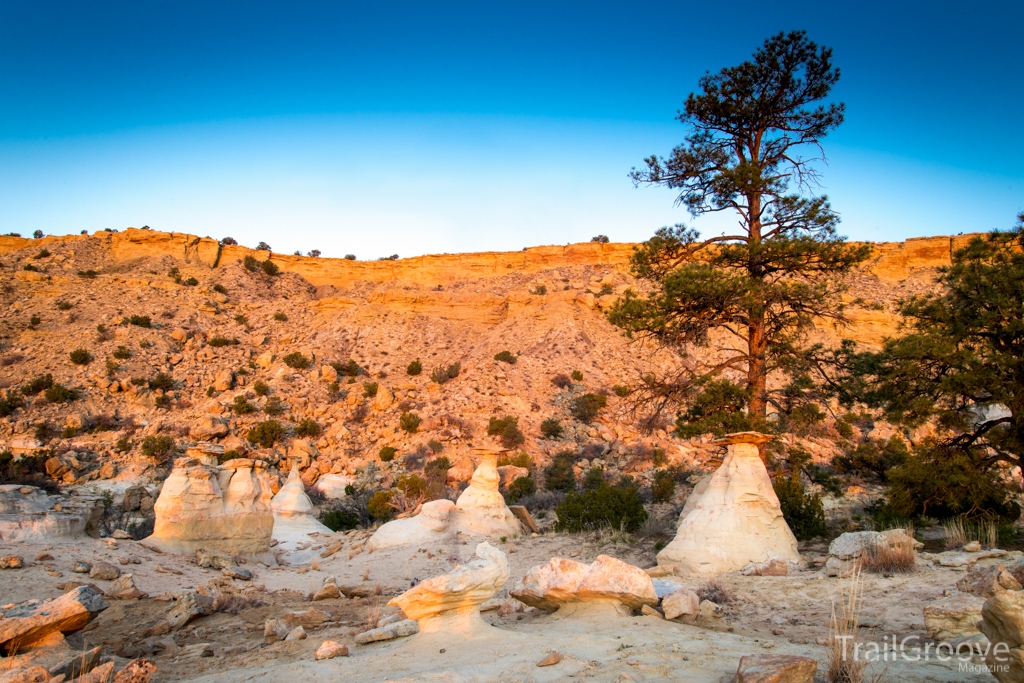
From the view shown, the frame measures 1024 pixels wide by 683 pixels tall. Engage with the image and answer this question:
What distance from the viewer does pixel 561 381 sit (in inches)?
1216

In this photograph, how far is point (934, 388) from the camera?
10.6m

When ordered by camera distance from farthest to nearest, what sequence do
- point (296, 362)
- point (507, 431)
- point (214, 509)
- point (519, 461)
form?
point (296, 362)
point (507, 431)
point (519, 461)
point (214, 509)

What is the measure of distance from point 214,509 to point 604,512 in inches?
302

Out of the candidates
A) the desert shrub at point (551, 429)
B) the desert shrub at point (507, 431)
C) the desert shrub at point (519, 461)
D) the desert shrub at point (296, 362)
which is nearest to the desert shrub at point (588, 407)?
the desert shrub at point (551, 429)

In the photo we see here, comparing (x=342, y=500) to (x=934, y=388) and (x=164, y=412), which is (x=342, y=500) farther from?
(x=934, y=388)

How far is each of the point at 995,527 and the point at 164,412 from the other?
3118 cm

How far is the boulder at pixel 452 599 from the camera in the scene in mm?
5504

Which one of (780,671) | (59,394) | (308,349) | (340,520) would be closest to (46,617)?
(780,671)

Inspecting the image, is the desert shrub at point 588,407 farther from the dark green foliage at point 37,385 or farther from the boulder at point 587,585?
the dark green foliage at point 37,385

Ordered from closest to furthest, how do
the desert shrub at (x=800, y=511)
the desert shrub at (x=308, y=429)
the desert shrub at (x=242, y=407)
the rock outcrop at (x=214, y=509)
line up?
the desert shrub at (x=800, y=511), the rock outcrop at (x=214, y=509), the desert shrub at (x=308, y=429), the desert shrub at (x=242, y=407)

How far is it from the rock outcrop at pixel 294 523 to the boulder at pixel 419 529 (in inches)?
68.7

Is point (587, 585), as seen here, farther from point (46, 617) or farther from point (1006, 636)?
point (46, 617)

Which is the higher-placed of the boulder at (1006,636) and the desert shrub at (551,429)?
the boulder at (1006,636)

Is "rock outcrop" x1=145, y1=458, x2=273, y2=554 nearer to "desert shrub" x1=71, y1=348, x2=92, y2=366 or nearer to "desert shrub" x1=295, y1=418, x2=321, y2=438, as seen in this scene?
"desert shrub" x1=295, y1=418, x2=321, y2=438
